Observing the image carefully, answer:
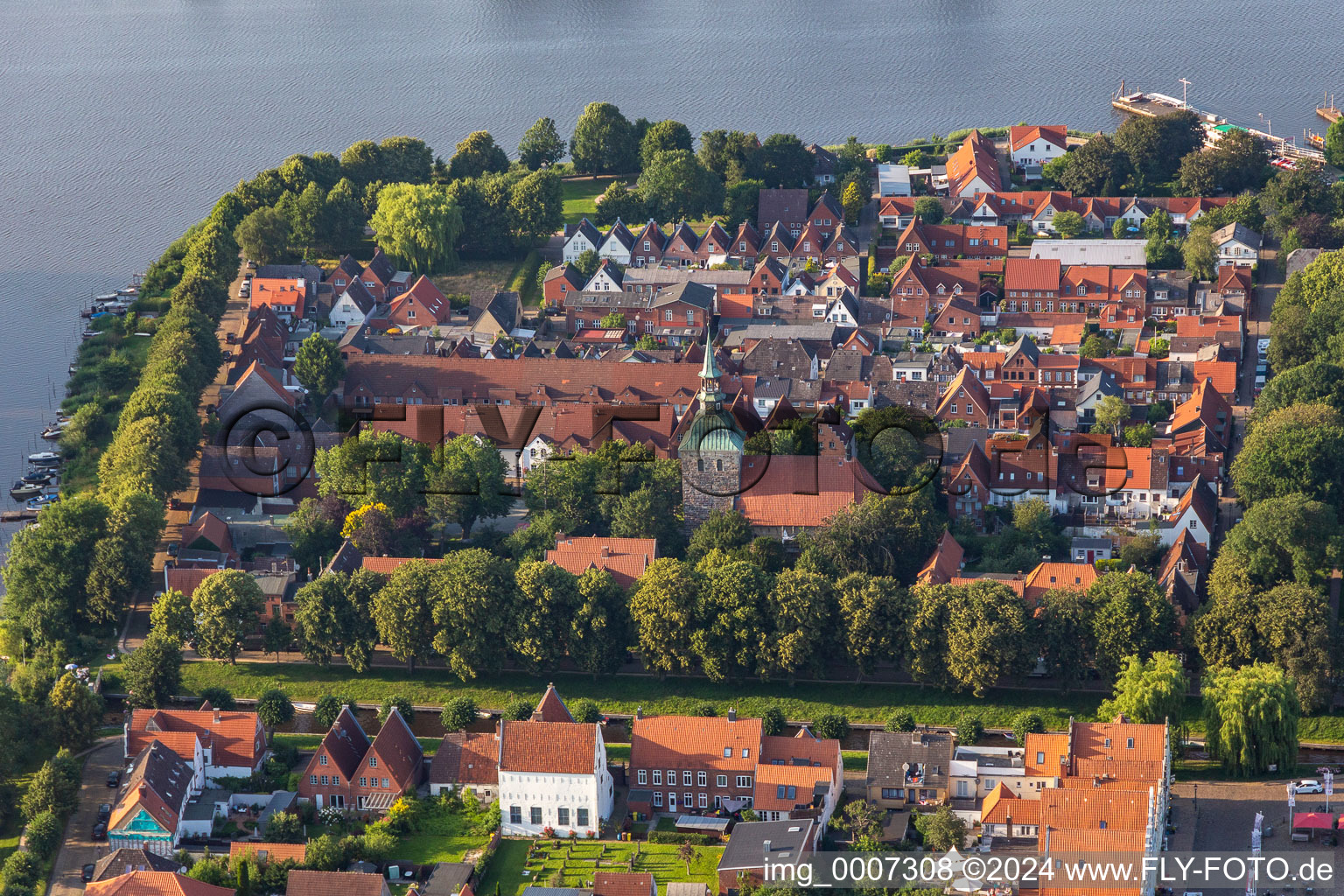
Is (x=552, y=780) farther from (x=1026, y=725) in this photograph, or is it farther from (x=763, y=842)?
(x=1026, y=725)

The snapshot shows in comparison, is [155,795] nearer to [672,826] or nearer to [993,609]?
[672,826]

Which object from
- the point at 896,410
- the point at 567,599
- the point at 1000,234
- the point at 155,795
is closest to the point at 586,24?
the point at 1000,234

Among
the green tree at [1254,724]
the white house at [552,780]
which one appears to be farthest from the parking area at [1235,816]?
the white house at [552,780]

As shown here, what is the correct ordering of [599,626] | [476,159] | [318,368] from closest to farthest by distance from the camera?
[599,626] < [318,368] < [476,159]

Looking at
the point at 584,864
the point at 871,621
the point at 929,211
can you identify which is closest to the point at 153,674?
the point at 584,864

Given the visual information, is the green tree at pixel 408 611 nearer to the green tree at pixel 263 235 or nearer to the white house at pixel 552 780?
the white house at pixel 552 780

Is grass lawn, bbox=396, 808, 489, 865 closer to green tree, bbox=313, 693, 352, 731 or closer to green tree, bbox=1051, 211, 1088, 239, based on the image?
green tree, bbox=313, 693, 352, 731

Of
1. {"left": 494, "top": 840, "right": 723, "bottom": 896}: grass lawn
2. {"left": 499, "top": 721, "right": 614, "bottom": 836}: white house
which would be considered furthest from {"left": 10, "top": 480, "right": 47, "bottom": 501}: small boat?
{"left": 494, "top": 840, "right": 723, "bottom": 896}: grass lawn
